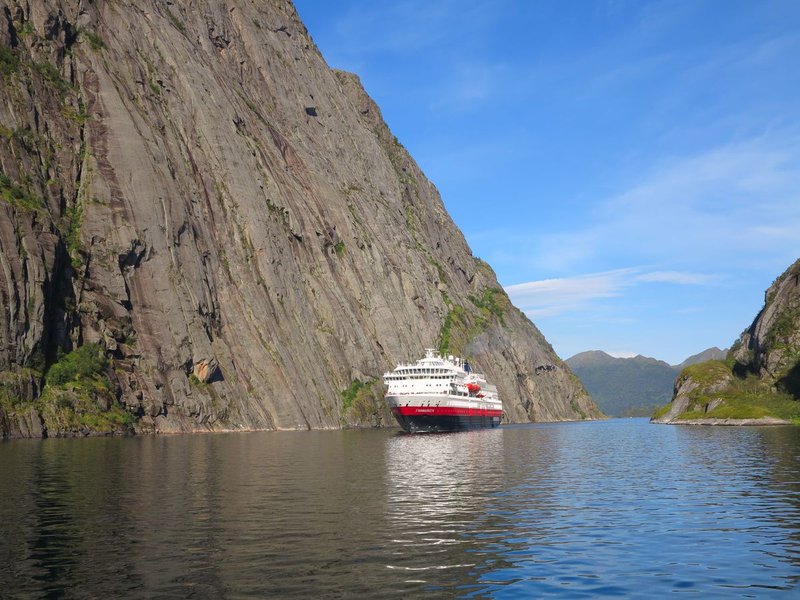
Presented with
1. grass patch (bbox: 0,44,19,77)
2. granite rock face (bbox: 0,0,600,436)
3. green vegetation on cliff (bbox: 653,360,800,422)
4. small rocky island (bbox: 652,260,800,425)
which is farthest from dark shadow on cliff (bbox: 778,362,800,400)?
grass patch (bbox: 0,44,19,77)

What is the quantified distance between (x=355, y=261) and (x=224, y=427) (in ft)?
205

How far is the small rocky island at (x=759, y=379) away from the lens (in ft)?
448

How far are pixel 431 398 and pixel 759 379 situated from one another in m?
72.5

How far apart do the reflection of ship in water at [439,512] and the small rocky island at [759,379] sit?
9048 centimetres

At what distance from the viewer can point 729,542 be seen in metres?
26.5

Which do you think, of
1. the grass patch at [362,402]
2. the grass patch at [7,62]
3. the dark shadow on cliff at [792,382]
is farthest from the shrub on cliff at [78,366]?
the dark shadow on cliff at [792,382]

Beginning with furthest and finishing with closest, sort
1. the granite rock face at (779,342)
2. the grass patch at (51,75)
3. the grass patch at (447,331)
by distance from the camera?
1. the grass patch at (447,331)
2. the granite rock face at (779,342)
3. the grass patch at (51,75)

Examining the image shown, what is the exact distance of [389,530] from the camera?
2842cm

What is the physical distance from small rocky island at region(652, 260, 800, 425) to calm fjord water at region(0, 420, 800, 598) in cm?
9023

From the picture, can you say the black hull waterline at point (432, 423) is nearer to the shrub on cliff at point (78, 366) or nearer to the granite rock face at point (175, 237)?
the granite rock face at point (175, 237)

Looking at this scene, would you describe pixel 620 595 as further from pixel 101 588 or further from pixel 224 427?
pixel 224 427

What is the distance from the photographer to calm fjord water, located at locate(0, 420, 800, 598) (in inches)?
804

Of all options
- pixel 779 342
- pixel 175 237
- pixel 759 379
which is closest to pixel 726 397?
pixel 759 379

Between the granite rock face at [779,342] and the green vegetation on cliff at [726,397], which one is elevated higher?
the granite rock face at [779,342]
